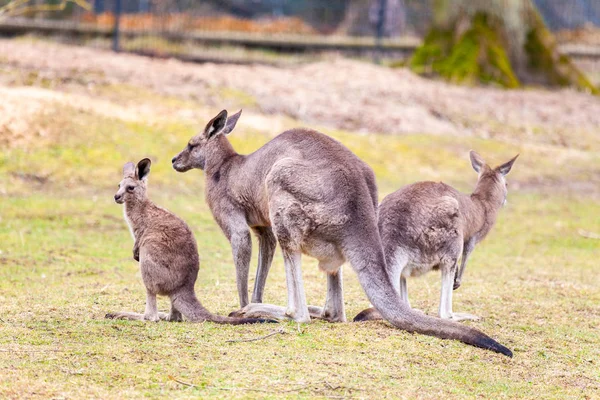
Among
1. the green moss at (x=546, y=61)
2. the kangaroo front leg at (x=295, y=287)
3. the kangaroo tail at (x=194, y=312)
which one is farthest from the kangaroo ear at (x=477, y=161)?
the green moss at (x=546, y=61)

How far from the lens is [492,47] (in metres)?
19.4

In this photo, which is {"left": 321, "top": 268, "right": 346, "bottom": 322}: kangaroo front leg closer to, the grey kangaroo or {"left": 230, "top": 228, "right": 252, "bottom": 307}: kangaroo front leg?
the grey kangaroo

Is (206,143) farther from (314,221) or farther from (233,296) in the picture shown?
(314,221)

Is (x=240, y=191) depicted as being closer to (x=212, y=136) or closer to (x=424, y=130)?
(x=212, y=136)

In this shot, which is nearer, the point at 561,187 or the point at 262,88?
the point at 561,187

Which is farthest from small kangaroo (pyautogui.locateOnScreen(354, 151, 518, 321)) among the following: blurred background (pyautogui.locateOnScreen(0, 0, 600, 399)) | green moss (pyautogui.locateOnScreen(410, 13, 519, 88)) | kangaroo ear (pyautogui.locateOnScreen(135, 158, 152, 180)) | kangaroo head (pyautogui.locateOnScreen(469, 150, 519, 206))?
green moss (pyautogui.locateOnScreen(410, 13, 519, 88))

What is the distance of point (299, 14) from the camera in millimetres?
19688

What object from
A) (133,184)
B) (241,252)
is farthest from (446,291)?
(133,184)

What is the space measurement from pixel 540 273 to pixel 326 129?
6.21m

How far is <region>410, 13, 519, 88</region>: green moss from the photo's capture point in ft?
62.7

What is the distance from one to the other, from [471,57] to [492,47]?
571mm

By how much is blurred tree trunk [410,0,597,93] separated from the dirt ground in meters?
0.67

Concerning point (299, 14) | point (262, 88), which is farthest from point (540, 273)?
point (299, 14)

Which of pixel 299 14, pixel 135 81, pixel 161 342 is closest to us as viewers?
pixel 161 342
